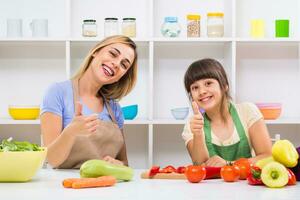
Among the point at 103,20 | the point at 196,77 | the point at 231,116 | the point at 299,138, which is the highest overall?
the point at 103,20

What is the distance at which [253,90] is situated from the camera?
4.50 meters

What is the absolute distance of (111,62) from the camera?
9.48 feet

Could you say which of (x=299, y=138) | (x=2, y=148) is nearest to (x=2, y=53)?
(x=299, y=138)

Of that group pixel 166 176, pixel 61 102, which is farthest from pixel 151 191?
pixel 61 102

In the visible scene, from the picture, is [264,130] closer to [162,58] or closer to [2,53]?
[162,58]

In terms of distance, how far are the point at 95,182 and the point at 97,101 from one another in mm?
1076

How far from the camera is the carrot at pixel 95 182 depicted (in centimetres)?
192

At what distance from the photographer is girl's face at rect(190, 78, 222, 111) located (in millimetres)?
2986

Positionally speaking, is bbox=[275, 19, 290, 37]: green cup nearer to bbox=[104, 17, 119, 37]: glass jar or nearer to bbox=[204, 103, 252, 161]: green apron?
bbox=[104, 17, 119, 37]: glass jar

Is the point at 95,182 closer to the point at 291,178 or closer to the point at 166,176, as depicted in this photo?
the point at 166,176

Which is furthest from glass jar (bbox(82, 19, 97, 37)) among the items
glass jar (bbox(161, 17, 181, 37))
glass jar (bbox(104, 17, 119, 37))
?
glass jar (bbox(161, 17, 181, 37))

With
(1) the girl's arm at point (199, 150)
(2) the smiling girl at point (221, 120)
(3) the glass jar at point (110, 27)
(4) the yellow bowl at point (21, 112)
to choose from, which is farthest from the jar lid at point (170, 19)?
(1) the girl's arm at point (199, 150)

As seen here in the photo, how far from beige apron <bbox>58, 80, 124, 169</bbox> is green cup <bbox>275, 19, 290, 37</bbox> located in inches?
65.4

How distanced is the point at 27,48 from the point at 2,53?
0.57 ft
